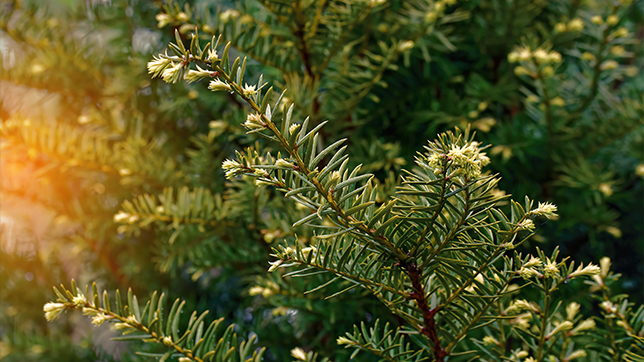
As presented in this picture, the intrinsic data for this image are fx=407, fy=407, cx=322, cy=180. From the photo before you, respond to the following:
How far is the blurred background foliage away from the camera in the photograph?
360mm

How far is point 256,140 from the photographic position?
38 centimetres

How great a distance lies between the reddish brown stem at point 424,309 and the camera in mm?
198

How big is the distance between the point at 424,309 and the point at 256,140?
0.23 metres

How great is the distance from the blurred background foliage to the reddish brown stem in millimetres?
119

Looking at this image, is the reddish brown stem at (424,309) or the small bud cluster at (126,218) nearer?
the reddish brown stem at (424,309)

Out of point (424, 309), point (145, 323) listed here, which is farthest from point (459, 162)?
point (145, 323)

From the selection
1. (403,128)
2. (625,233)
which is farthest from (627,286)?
(403,128)

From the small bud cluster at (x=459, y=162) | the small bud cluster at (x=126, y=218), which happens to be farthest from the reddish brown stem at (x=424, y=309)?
the small bud cluster at (x=126, y=218)

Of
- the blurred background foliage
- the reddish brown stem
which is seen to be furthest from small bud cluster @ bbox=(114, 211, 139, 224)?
the reddish brown stem

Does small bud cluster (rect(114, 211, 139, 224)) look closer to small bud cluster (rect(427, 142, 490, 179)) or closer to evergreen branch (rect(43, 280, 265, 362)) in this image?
evergreen branch (rect(43, 280, 265, 362))

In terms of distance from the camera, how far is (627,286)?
48cm

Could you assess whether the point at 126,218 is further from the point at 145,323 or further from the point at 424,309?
the point at 424,309

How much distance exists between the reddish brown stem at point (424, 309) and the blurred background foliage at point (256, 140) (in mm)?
119

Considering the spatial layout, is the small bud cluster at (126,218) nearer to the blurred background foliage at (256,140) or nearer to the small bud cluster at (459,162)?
the blurred background foliage at (256,140)
